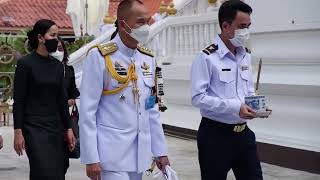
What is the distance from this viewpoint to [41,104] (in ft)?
17.4

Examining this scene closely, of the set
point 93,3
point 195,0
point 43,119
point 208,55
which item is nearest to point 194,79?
point 208,55

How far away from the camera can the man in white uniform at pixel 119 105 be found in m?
3.94

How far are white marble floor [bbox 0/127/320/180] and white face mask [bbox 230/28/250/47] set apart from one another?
10.1ft

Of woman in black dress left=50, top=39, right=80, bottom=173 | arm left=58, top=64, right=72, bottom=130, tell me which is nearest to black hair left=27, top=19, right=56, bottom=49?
arm left=58, top=64, right=72, bottom=130

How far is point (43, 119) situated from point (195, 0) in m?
8.02

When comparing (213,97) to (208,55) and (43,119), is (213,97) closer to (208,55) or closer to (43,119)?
(208,55)

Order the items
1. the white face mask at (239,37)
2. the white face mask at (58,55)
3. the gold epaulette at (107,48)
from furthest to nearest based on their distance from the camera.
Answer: the white face mask at (58,55)
the white face mask at (239,37)
the gold epaulette at (107,48)

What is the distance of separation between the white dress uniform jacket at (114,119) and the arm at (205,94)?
0.47m

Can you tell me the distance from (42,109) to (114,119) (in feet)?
4.82

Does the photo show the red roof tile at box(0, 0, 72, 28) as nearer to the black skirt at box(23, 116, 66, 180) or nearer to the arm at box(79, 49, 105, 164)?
the black skirt at box(23, 116, 66, 180)

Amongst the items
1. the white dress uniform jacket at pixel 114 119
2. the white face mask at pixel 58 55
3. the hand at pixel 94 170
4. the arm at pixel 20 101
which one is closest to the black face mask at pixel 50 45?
the white face mask at pixel 58 55

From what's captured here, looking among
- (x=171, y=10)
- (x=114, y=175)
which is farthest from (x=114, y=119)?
(x=171, y=10)

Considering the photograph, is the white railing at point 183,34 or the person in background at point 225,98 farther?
the white railing at point 183,34

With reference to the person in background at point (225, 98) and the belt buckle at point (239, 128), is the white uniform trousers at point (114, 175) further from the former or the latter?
the belt buckle at point (239, 128)
